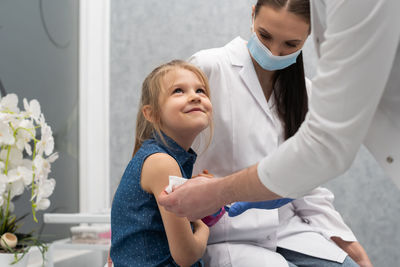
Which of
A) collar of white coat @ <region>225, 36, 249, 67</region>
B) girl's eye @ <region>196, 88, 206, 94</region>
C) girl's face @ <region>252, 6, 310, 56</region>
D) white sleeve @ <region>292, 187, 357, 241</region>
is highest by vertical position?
girl's face @ <region>252, 6, 310, 56</region>

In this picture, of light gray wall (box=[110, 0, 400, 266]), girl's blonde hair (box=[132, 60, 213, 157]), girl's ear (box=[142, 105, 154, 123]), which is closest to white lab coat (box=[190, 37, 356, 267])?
girl's blonde hair (box=[132, 60, 213, 157])

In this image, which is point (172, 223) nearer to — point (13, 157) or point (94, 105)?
point (13, 157)

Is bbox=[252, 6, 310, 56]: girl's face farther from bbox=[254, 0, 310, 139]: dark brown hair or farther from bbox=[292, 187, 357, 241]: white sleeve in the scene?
bbox=[292, 187, 357, 241]: white sleeve

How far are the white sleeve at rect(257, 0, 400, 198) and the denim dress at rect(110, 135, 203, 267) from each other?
46 centimetres

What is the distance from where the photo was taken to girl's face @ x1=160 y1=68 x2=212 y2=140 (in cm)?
129

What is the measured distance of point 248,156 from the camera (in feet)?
4.83

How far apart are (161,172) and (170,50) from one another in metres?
1.81

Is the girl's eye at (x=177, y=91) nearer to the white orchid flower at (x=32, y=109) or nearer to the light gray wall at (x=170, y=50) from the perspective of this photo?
the white orchid flower at (x=32, y=109)

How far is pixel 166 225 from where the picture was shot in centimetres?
111

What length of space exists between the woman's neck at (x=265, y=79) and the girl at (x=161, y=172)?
1.00 ft

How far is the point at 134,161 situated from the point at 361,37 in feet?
2.37

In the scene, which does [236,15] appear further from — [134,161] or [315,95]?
[315,95]

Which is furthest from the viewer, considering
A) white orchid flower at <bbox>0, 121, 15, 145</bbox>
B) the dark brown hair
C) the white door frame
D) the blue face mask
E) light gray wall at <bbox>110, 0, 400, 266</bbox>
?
light gray wall at <bbox>110, 0, 400, 266</bbox>

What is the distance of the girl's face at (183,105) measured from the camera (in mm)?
1285
